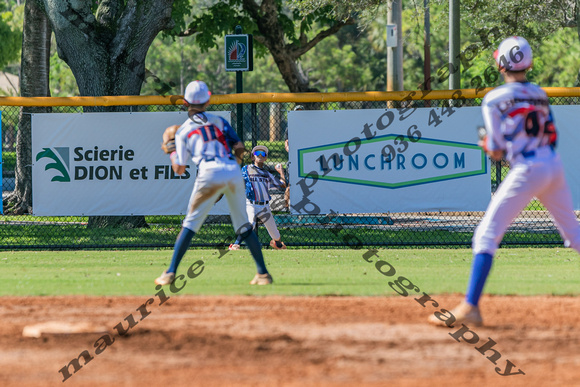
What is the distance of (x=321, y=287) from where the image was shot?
8.07 m

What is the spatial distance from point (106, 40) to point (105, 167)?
3.11 m

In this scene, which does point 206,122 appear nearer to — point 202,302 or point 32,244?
point 202,302

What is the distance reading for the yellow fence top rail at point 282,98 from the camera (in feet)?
37.9

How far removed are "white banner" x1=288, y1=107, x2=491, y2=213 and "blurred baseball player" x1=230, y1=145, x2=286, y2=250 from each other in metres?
0.46

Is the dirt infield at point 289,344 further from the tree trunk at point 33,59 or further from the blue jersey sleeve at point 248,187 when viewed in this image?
the tree trunk at point 33,59

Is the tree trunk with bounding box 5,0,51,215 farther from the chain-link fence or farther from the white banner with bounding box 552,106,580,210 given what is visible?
the white banner with bounding box 552,106,580,210

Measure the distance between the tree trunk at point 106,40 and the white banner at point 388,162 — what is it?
137 inches

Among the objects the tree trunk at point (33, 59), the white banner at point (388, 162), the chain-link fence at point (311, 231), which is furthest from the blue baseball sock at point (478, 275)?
the tree trunk at point (33, 59)

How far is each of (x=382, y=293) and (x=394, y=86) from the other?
15.1m

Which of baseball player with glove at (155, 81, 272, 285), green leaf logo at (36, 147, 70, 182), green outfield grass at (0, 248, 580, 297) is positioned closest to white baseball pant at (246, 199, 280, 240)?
green outfield grass at (0, 248, 580, 297)

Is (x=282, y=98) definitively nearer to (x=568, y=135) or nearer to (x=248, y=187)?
(x=248, y=187)

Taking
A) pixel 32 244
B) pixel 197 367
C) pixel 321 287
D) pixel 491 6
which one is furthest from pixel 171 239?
pixel 491 6

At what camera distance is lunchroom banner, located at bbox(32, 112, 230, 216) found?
1178cm

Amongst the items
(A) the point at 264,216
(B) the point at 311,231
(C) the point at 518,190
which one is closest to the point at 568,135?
(B) the point at 311,231
